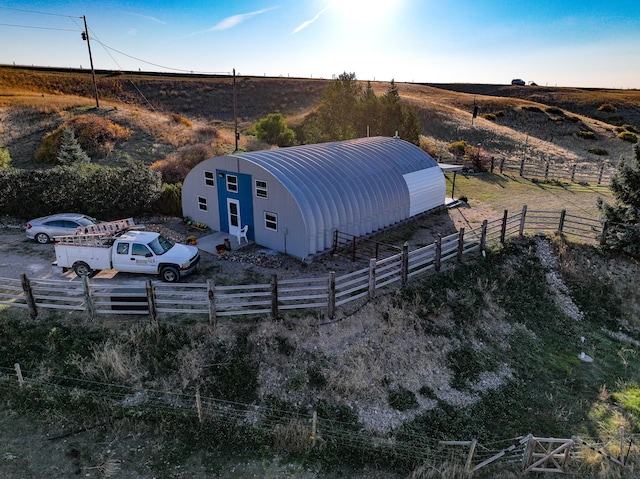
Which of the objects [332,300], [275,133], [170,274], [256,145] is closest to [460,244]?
[332,300]

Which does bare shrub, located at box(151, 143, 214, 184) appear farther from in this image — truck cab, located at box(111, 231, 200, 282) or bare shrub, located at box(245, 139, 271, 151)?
truck cab, located at box(111, 231, 200, 282)

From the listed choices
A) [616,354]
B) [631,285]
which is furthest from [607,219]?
[616,354]

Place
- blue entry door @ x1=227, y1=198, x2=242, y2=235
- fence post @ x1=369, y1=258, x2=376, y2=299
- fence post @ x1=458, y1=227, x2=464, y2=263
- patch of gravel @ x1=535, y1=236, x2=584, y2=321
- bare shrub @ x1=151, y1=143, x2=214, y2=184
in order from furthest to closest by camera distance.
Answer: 1. bare shrub @ x1=151, y1=143, x2=214, y2=184
2. blue entry door @ x1=227, y1=198, x2=242, y2=235
3. fence post @ x1=458, y1=227, x2=464, y2=263
4. patch of gravel @ x1=535, y1=236, x2=584, y2=321
5. fence post @ x1=369, y1=258, x2=376, y2=299

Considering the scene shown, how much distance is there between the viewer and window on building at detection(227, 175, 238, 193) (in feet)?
66.8

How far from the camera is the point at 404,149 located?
27.7 m

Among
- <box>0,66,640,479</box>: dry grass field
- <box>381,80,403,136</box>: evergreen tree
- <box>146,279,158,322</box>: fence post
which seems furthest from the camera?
<box>381,80,403,136</box>: evergreen tree

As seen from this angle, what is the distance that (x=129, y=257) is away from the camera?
16156 mm

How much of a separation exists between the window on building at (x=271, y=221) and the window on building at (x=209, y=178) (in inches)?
151

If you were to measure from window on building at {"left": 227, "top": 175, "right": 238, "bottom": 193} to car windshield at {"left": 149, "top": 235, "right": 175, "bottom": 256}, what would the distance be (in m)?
4.72

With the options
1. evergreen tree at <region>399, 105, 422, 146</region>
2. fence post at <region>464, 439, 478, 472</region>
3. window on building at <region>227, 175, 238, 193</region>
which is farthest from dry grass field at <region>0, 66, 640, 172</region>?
fence post at <region>464, 439, 478, 472</region>

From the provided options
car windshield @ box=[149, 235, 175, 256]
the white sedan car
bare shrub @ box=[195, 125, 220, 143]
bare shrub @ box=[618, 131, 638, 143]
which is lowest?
the white sedan car

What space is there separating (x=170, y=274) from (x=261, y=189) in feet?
18.6

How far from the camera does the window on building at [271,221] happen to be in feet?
63.0

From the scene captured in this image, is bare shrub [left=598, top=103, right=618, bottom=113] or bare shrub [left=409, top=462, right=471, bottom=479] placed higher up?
bare shrub [left=598, top=103, right=618, bottom=113]
